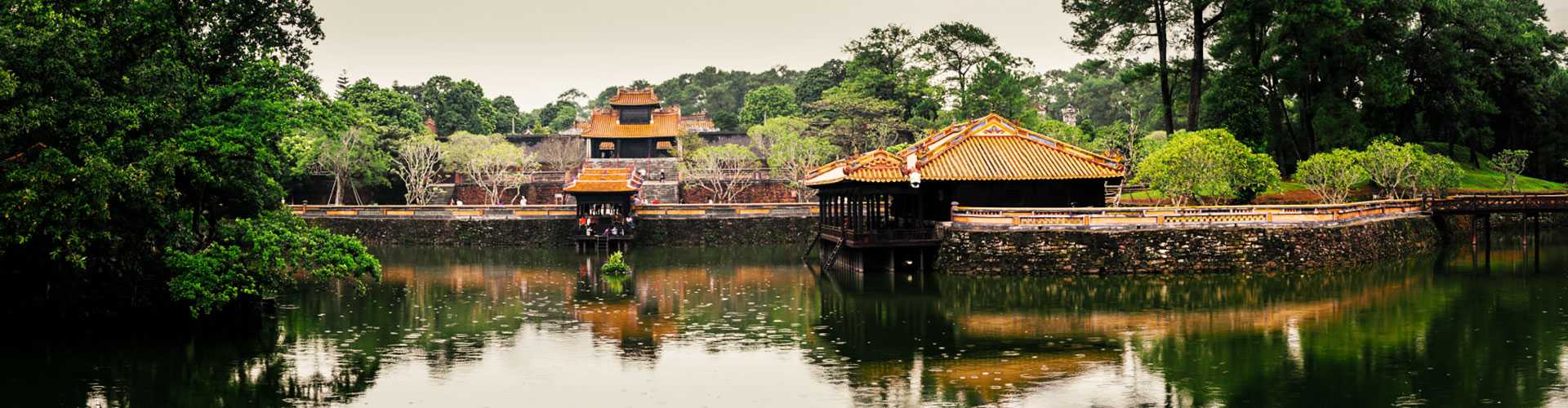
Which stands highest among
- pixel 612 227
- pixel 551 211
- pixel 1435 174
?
pixel 1435 174

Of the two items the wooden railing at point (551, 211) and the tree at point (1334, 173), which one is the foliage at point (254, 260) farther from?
the tree at point (1334, 173)

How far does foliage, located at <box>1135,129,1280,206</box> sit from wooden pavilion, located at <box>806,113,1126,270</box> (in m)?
2.93

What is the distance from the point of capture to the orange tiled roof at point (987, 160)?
36312mm

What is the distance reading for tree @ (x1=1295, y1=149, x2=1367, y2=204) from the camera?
41406 millimetres

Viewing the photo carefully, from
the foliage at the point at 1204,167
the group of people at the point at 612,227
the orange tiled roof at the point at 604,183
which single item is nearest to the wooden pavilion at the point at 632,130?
the orange tiled roof at the point at 604,183

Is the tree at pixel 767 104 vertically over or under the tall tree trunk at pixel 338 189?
over

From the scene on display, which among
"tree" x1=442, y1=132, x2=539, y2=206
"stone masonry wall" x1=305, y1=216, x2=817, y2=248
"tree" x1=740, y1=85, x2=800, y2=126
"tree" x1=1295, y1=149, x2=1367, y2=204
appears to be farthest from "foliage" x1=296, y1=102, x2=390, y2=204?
"tree" x1=1295, y1=149, x2=1367, y2=204

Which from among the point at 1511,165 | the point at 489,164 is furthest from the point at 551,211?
the point at 1511,165

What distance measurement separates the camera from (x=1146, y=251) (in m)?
34.3

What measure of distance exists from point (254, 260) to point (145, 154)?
→ 273cm

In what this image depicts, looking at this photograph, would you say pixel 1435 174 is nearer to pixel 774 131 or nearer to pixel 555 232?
pixel 555 232

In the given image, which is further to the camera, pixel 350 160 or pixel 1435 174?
pixel 350 160

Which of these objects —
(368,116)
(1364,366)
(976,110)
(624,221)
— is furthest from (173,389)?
(368,116)

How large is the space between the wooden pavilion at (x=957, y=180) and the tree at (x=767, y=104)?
181 feet
